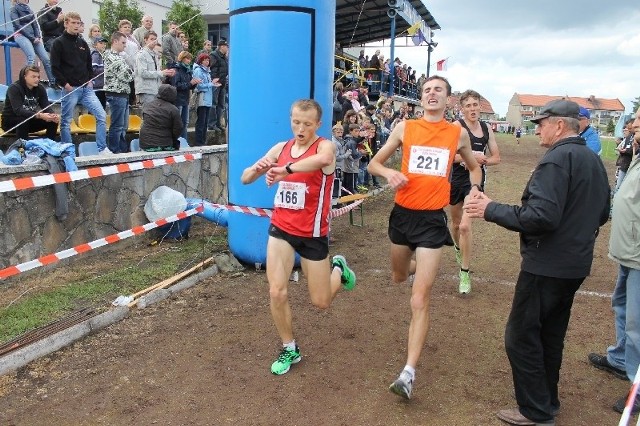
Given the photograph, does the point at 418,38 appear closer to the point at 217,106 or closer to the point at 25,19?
the point at 217,106

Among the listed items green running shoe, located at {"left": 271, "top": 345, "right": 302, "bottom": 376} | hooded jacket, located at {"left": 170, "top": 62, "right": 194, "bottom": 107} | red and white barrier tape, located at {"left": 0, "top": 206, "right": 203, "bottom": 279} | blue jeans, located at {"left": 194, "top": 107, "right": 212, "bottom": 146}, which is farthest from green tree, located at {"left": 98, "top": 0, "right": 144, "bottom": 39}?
green running shoe, located at {"left": 271, "top": 345, "right": 302, "bottom": 376}

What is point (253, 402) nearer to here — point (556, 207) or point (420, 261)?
point (420, 261)

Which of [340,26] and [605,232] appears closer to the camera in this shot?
[605,232]

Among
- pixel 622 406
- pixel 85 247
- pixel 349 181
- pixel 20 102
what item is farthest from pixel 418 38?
pixel 622 406

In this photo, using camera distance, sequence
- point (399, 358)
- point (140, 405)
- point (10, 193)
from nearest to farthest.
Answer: point (140, 405) → point (399, 358) → point (10, 193)

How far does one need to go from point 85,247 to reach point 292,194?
119 inches

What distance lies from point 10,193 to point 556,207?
5247mm

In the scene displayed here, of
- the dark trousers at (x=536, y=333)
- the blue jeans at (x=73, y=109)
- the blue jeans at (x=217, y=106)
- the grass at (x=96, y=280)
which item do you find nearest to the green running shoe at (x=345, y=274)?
the dark trousers at (x=536, y=333)

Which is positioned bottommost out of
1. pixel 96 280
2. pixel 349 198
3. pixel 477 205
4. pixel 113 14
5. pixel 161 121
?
pixel 96 280

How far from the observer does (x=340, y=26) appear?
102ft

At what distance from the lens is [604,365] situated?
429cm

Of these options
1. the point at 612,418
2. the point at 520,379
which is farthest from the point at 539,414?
the point at 612,418

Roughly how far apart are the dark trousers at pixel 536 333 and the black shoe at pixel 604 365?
1.11 m

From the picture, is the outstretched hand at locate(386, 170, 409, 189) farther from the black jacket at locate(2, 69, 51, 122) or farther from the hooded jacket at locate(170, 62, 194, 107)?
the hooded jacket at locate(170, 62, 194, 107)
